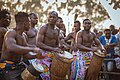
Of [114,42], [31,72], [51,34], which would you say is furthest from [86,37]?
[31,72]

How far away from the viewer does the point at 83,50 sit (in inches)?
275

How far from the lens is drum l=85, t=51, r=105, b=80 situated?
20.7 ft

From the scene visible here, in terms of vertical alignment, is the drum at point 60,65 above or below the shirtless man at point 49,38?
below

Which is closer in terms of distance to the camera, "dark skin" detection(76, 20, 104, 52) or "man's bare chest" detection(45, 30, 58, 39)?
"man's bare chest" detection(45, 30, 58, 39)

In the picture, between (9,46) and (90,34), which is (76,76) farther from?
(9,46)

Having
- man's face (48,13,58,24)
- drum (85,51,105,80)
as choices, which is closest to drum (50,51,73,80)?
man's face (48,13,58,24)

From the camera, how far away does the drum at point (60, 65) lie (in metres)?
5.07

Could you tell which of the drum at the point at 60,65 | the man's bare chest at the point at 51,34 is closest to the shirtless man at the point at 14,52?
the drum at the point at 60,65

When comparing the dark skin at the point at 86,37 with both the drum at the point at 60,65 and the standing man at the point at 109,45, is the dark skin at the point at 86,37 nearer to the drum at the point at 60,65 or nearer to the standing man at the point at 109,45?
the standing man at the point at 109,45

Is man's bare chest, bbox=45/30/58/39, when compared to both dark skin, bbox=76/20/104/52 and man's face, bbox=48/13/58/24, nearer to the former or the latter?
man's face, bbox=48/13/58/24

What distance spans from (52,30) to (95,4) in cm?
2289

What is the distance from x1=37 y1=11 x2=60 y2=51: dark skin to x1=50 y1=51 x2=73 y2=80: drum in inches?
26.0

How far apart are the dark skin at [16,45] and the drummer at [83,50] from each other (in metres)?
2.80

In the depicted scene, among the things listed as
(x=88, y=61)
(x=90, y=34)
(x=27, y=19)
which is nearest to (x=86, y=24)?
(x=90, y=34)
